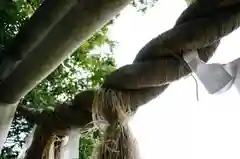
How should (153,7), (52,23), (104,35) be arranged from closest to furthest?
(52,23), (153,7), (104,35)

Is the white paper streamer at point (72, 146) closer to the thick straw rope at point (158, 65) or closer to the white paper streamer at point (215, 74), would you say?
the thick straw rope at point (158, 65)

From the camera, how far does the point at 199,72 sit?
48 centimetres

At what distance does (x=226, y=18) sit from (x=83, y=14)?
243 millimetres

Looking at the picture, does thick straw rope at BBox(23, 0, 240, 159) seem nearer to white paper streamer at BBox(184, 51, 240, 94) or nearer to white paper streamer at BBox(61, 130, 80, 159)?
white paper streamer at BBox(184, 51, 240, 94)

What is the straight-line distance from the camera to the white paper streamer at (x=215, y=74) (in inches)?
18.8

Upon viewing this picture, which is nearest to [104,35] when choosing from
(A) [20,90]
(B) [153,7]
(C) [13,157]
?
(B) [153,7]

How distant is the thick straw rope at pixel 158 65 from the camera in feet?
1.47

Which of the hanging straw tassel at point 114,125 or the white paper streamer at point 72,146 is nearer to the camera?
the hanging straw tassel at point 114,125

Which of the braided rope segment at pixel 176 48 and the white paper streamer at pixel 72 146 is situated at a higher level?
the braided rope segment at pixel 176 48

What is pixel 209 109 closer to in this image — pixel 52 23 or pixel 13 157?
pixel 52 23

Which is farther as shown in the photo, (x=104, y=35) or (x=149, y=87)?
(x=104, y=35)

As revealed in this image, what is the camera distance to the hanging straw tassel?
1.65 ft

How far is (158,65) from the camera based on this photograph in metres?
0.46

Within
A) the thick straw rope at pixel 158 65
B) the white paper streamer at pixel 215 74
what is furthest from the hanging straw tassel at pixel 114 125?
the white paper streamer at pixel 215 74
